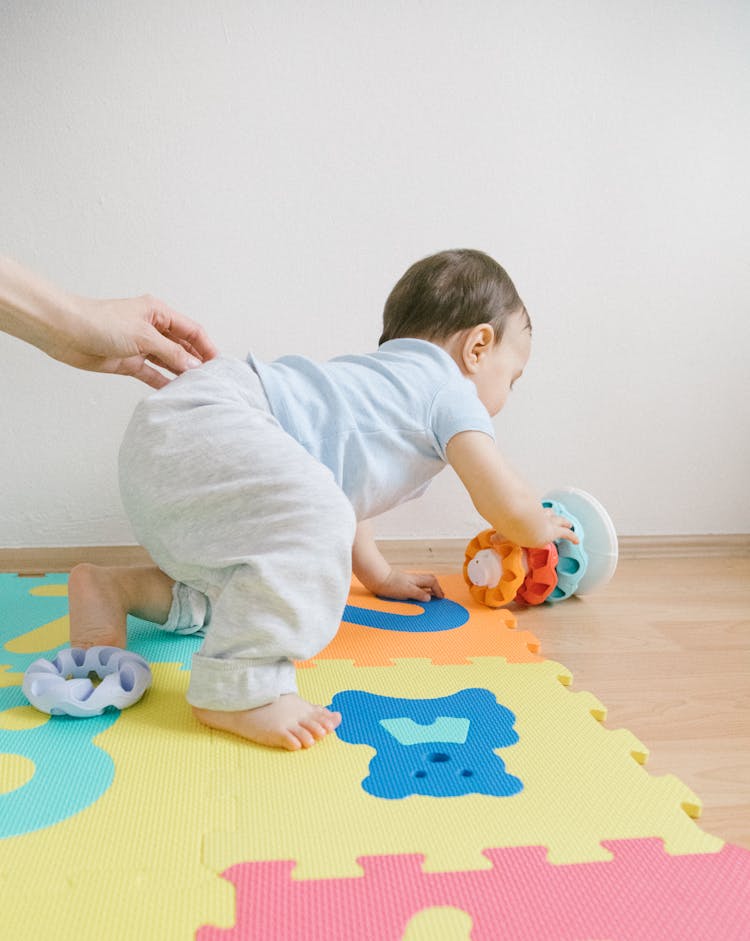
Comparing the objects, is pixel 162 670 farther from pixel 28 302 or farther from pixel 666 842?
pixel 666 842

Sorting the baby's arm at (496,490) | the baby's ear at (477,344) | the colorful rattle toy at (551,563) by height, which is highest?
the baby's ear at (477,344)

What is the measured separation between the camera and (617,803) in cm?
64

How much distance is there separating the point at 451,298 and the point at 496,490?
0.93 feet

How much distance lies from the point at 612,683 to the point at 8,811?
2.12 feet

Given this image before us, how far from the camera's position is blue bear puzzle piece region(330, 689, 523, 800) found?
67 centimetres

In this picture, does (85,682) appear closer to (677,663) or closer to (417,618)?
(417,618)

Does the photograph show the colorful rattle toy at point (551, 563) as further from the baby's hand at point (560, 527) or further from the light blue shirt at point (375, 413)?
the light blue shirt at point (375, 413)

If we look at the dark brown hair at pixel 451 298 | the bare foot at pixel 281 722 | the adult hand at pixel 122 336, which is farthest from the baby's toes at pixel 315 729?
the dark brown hair at pixel 451 298

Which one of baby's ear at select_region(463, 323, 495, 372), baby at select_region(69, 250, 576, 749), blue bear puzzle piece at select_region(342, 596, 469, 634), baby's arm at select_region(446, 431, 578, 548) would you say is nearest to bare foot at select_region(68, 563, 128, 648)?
baby at select_region(69, 250, 576, 749)

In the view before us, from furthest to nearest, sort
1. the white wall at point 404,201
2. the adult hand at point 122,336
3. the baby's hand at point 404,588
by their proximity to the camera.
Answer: the white wall at point 404,201 < the baby's hand at point 404,588 < the adult hand at point 122,336

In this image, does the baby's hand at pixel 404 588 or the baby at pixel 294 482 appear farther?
the baby's hand at pixel 404 588

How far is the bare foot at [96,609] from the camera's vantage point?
0.90 meters

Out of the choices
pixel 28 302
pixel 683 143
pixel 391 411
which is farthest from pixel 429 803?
pixel 683 143

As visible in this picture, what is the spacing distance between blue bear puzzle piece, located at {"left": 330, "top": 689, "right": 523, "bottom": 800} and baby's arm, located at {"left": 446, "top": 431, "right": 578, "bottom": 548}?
26 centimetres
